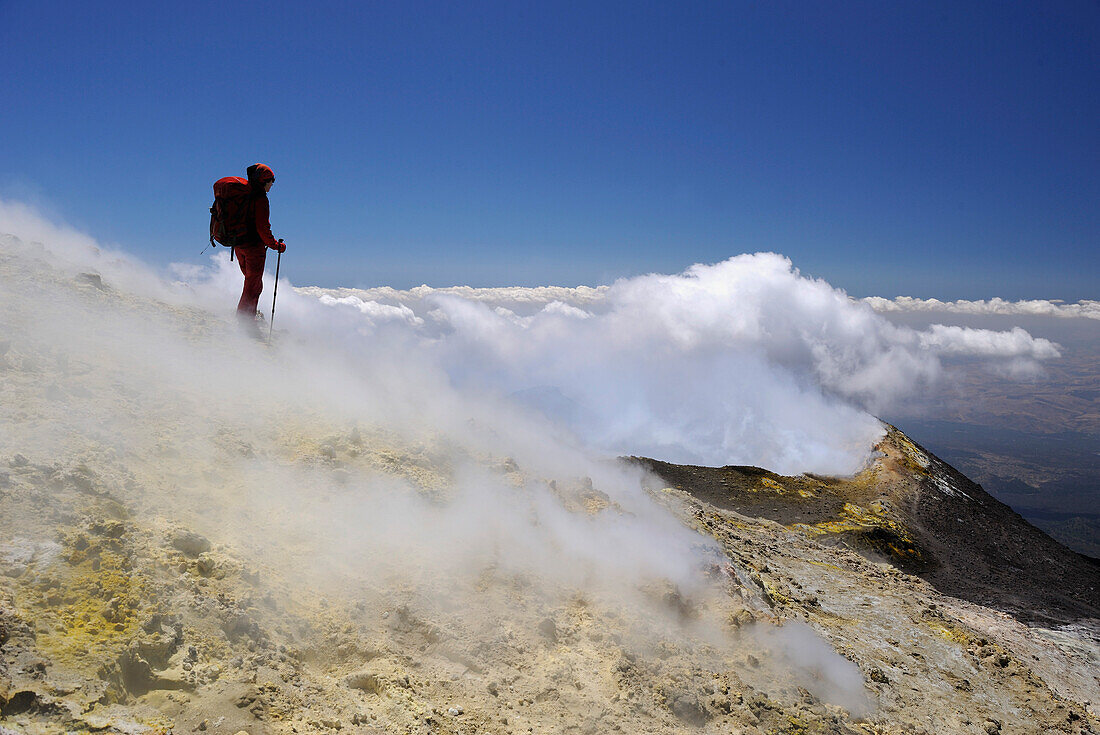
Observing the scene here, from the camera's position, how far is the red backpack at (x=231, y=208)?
36.6ft

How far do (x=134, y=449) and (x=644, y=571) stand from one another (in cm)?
809

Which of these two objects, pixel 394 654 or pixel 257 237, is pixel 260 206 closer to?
pixel 257 237

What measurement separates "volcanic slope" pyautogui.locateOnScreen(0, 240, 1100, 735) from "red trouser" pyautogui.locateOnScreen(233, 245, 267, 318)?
646mm

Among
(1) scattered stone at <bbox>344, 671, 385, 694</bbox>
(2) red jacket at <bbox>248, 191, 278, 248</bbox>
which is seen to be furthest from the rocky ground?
(2) red jacket at <bbox>248, 191, 278, 248</bbox>

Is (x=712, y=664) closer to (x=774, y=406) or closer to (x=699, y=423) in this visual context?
(x=774, y=406)

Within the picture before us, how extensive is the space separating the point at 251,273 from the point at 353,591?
8.20 m

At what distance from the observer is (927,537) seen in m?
26.7

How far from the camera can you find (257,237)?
38.1ft

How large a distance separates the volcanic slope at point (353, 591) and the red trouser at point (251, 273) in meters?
0.65

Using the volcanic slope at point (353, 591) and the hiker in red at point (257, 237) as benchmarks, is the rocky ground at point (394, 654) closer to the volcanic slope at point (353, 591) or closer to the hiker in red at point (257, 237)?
the volcanic slope at point (353, 591)

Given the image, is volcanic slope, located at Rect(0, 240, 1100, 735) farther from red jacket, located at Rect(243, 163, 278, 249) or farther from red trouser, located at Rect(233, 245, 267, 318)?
red jacket, located at Rect(243, 163, 278, 249)

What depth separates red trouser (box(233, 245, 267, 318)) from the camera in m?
11.7

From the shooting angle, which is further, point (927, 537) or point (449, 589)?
point (927, 537)

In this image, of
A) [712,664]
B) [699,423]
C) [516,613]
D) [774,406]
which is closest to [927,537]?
[712,664]
